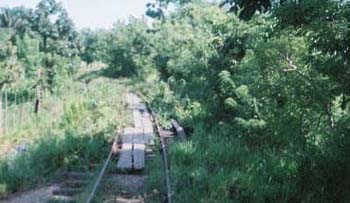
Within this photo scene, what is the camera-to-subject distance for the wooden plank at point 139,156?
37.5 feet

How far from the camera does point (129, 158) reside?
40.1 feet

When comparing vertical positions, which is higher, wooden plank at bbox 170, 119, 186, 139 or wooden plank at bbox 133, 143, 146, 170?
wooden plank at bbox 170, 119, 186, 139

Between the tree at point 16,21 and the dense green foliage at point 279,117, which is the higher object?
the tree at point 16,21

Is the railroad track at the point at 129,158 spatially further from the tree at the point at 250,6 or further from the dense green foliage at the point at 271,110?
the tree at the point at 250,6

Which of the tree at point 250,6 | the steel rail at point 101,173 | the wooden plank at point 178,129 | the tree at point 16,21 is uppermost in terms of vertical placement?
the tree at point 16,21

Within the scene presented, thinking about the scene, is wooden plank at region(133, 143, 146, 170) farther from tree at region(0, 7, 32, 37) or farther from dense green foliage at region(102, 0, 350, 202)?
tree at region(0, 7, 32, 37)

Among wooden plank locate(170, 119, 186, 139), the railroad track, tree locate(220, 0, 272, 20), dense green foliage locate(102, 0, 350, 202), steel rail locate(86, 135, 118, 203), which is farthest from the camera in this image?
wooden plank locate(170, 119, 186, 139)

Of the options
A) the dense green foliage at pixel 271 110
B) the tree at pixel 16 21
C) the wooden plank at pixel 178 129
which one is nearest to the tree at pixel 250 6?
the dense green foliage at pixel 271 110

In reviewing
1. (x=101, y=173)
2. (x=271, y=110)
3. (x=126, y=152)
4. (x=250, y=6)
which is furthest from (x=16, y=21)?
(x=250, y=6)

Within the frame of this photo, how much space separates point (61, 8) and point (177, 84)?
5981 cm

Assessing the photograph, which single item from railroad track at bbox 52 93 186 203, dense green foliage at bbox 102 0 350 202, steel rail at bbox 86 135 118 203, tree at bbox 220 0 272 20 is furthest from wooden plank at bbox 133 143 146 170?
tree at bbox 220 0 272 20

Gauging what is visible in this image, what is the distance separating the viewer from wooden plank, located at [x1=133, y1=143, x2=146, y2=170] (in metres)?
11.4

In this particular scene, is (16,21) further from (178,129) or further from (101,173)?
(101,173)

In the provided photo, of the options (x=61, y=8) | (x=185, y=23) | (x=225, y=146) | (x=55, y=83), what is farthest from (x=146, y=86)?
(x=61, y=8)
